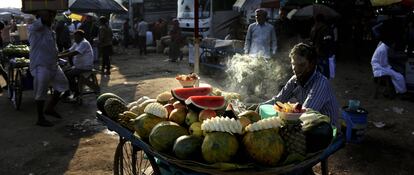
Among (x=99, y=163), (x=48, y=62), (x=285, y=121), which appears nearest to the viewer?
(x=285, y=121)

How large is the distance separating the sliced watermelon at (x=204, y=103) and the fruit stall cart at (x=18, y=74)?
6140 mm

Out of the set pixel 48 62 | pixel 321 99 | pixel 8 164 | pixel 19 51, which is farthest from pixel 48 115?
pixel 321 99

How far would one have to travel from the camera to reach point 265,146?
7.69ft

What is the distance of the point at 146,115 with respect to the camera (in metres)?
2.96

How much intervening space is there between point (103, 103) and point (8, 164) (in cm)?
262

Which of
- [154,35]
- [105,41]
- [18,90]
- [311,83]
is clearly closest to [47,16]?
[18,90]

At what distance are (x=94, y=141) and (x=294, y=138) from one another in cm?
440

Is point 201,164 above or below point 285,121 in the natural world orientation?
below

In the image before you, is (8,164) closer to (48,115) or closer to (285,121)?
(48,115)

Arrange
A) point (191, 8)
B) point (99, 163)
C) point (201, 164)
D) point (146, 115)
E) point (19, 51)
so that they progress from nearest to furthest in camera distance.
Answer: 1. point (201, 164)
2. point (146, 115)
3. point (99, 163)
4. point (19, 51)
5. point (191, 8)

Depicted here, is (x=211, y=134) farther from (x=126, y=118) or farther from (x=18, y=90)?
(x=18, y=90)

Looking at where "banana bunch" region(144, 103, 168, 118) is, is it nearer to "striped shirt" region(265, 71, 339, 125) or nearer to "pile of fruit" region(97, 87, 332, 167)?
"pile of fruit" region(97, 87, 332, 167)

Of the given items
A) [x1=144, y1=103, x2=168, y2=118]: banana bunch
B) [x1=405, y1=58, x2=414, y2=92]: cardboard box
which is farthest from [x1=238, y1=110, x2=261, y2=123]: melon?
[x1=405, y1=58, x2=414, y2=92]: cardboard box

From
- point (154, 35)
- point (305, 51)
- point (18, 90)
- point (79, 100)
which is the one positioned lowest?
point (79, 100)
